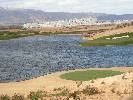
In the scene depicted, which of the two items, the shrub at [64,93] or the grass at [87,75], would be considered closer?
the shrub at [64,93]

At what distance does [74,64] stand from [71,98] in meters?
33.7

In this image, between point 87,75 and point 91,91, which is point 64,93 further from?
point 87,75

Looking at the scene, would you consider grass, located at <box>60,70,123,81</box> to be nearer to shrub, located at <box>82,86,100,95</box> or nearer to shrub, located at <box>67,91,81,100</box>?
shrub, located at <box>82,86,100,95</box>

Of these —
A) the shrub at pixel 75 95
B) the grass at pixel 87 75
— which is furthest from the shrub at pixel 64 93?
the grass at pixel 87 75

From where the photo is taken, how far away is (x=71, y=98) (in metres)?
25.1

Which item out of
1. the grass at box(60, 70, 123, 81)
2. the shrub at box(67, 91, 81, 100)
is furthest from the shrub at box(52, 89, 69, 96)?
the grass at box(60, 70, 123, 81)

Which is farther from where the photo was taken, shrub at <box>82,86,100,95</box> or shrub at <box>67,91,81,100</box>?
shrub at <box>82,86,100,95</box>

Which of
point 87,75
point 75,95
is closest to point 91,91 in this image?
point 75,95

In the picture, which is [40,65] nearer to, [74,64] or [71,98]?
[74,64]

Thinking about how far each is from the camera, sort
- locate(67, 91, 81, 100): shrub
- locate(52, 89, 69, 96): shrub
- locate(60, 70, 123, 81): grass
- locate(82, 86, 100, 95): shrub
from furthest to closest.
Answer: locate(60, 70, 123, 81): grass, locate(52, 89, 69, 96): shrub, locate(82, 86, 100, 95): shrub, locate(67, 91, 81, 100): shrub

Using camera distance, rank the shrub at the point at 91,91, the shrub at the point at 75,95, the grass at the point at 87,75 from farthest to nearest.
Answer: the grass at the point at 87,75 → the shrub at the point at 91,91 → the shrub at the point at 75,95

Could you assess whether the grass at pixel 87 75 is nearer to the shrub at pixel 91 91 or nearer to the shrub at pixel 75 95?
the shrub at pixel 91 91

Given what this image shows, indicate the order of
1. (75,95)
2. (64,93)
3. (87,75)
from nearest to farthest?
(75,95)
(64,93)
(87,75)

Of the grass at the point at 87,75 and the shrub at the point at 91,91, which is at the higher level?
the shrub at the point at 91,91
